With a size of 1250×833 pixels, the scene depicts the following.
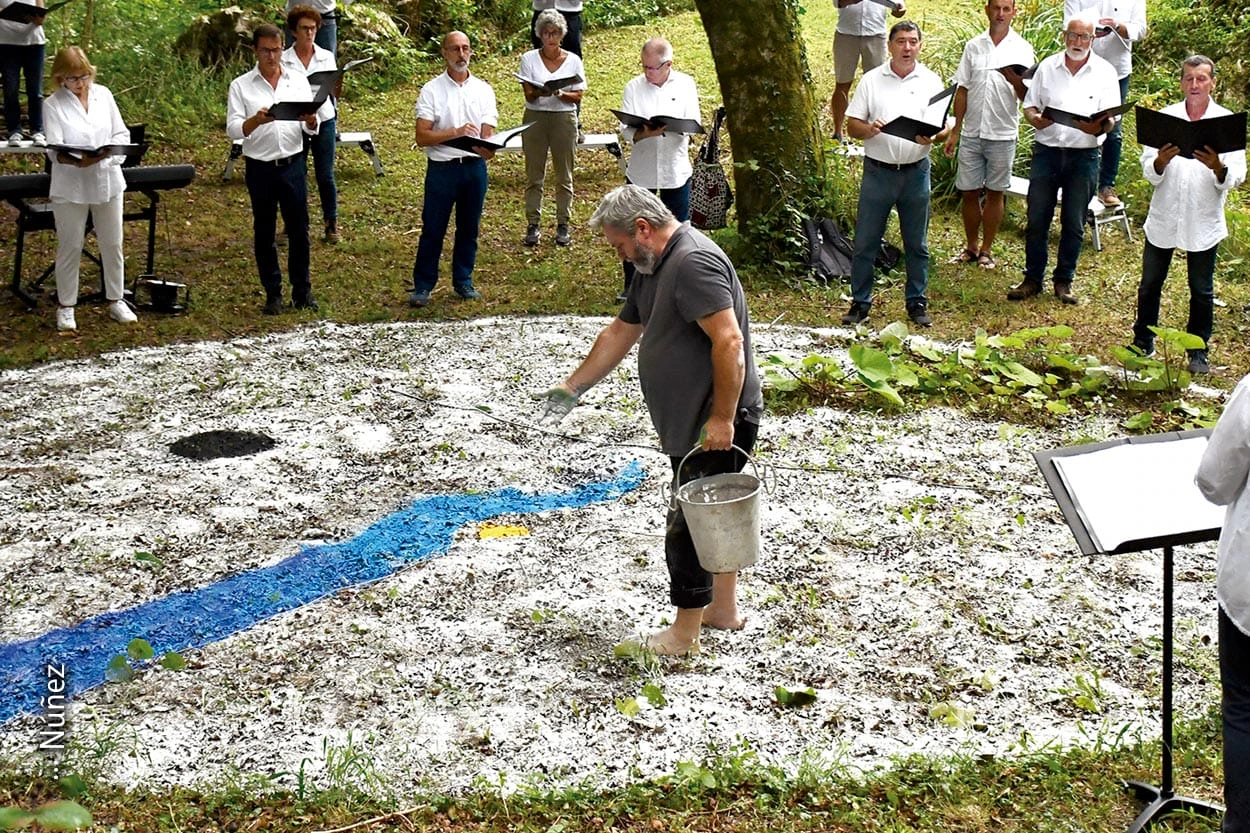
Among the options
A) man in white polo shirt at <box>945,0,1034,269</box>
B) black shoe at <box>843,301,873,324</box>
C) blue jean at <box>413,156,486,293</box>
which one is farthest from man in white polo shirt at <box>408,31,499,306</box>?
man in white polo shirt at <box>945,0,1034,269</box>

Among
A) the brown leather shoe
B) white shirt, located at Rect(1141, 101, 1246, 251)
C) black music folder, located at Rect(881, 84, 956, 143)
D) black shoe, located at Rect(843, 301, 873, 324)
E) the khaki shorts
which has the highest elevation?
the khaki shorts

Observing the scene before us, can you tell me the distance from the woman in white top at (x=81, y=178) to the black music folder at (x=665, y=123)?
3429 mm

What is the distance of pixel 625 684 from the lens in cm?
516

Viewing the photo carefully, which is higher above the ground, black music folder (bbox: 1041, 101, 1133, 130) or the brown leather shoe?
black music folder (bbox: 1041, 101, 1133, 130)

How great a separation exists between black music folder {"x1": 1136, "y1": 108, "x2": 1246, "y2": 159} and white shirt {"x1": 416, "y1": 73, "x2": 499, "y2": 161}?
4.41 metres

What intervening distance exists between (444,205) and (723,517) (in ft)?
18.5

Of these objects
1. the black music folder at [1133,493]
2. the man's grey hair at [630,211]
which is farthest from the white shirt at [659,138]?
the black music folder at [1133,493]

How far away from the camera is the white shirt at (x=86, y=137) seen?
8.89 metres

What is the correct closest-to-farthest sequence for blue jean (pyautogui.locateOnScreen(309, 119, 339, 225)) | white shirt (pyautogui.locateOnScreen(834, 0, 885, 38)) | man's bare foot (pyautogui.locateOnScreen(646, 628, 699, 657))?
man's bare foot (pyautogui.locateOnScreen(646, 628, 699, 657)) < blue jean (pyautogui.locateOnScreen(309, 119, 339, 225)) < white shirt (pyautogui.locateOnScreen(834, 0, 885, 38))

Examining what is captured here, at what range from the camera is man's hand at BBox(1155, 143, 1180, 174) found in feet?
27.3

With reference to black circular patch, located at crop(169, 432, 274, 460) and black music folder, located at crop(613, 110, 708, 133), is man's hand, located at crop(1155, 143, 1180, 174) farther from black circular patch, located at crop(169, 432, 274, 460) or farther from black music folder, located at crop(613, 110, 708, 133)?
black circular patch, located at crop(169, 432, 274, 460)

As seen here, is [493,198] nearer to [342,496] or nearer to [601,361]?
[342,496]

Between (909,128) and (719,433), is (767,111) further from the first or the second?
(719,433)

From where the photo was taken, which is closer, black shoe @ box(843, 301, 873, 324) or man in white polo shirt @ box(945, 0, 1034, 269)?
black shoe @ box(843, 301, 873, 324)
